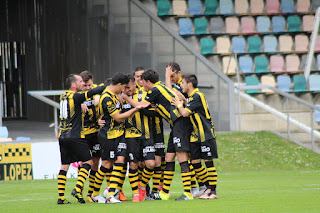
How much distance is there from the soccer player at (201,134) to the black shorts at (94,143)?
4.34ft

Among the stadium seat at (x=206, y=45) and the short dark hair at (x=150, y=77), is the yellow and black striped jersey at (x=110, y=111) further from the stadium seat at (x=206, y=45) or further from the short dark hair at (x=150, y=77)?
the stadium seat at (x=206, y=45)

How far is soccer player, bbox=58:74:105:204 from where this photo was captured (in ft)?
26.0

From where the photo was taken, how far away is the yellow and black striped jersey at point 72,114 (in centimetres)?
793

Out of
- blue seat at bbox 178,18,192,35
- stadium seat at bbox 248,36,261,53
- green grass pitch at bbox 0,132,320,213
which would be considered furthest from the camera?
stadium seat at bbox 248,36,261,53

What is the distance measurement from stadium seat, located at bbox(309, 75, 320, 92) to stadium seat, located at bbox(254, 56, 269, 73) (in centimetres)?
151

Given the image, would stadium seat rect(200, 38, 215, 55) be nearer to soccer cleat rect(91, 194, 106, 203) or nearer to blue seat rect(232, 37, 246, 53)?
blue seat rect(232, 37, 246, 53)

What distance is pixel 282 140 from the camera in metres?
15.4

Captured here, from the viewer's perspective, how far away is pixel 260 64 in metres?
20.1

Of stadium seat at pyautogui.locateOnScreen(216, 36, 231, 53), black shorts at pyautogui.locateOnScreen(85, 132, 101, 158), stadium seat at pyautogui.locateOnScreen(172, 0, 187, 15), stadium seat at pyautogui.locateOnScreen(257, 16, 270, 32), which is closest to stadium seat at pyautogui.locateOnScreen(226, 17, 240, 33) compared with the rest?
stadium seat at pyautogui.locateOnScreen(216, 36, 231, 53)

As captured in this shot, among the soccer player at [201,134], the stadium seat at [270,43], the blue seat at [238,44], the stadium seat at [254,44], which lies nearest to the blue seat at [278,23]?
the stadium seat at [270,43]

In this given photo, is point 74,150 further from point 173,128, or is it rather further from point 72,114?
point 173,128

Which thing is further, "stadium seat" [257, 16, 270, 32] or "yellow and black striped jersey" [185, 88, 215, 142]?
"stadium seat" [257, 16, 270, 32]

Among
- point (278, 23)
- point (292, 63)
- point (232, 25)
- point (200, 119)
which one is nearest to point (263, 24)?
point (278, 23)

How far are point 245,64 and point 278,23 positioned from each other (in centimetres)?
227
